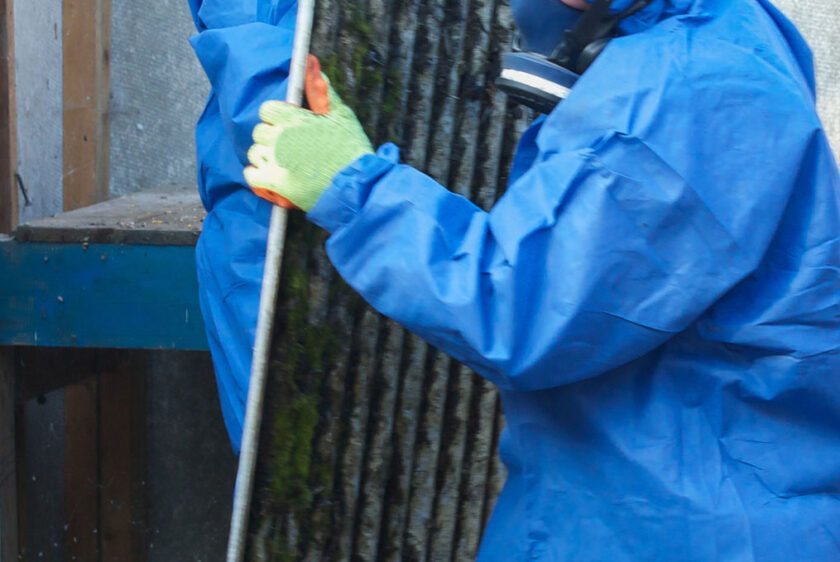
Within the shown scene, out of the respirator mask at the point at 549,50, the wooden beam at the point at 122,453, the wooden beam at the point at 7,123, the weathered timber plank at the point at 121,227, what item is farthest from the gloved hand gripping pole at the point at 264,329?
the wooden beam at the point at 122,453

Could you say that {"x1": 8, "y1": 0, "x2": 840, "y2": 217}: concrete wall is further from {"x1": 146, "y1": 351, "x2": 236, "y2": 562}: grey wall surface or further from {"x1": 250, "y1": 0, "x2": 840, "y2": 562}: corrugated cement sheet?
{"x1": 250, "y1": 0, "x2": 840, "y2": 562}: corrugated cement sheet

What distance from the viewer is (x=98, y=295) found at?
2.43 metres

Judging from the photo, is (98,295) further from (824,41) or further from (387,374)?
(824,41)

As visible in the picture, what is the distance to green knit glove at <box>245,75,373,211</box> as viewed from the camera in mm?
1284

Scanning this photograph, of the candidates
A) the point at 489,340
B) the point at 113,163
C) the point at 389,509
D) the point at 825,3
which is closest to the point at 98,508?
the point at 113,163

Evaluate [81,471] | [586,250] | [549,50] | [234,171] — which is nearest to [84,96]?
[81,471]

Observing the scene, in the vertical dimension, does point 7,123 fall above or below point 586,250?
below

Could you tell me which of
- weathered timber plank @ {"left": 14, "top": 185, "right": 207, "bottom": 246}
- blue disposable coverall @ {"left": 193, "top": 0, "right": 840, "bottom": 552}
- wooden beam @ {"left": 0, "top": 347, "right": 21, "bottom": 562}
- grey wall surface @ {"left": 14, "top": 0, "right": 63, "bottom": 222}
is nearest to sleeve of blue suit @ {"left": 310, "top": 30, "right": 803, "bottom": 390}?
blue disposable coverall @ {"left": 193, "top": 0, "right": 840, "bottom": 552}

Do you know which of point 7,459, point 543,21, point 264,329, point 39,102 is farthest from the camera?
point 39,102

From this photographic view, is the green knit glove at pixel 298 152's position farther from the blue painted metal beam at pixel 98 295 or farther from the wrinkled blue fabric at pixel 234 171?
the blue painted metal beam at pixel 98 295

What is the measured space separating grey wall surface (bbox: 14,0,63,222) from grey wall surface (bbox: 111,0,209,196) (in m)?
0.25

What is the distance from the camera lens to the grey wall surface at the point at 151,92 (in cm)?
359

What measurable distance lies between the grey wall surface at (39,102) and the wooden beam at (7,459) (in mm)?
694

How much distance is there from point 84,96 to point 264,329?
2355 millimetres
